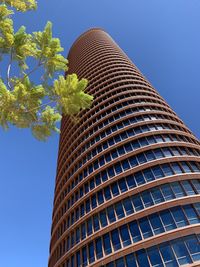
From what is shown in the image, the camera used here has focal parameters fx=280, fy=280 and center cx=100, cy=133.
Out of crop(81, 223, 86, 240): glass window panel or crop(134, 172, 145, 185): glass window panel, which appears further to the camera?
crop(134, 172, 145, 185): glass window panel

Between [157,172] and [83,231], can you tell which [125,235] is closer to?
[83,231]

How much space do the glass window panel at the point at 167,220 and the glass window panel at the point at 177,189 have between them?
2.35 m

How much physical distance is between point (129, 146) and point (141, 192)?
8460 millimetres

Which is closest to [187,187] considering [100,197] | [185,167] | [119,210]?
[185,167]

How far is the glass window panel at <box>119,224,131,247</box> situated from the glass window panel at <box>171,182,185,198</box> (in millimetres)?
5875

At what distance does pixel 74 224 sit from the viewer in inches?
1268

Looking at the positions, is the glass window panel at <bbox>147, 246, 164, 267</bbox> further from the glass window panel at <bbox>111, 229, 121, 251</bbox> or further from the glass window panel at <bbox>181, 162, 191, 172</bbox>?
the glass window panel at <bbox>181, 162, 191, 172</bbox>

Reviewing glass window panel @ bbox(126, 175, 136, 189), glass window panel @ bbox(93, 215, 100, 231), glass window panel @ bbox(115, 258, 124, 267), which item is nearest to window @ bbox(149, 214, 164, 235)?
glass window panel @ bbox(115, 258, 124, 267)

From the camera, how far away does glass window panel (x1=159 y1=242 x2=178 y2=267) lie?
70.6 feet

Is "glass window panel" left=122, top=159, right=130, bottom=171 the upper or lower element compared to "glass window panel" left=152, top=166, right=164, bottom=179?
upper

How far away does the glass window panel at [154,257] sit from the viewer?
21945 mm

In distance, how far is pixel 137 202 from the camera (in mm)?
28141

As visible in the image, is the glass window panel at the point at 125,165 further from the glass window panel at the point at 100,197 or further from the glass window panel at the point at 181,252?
the glass window panel at the point at 181,252

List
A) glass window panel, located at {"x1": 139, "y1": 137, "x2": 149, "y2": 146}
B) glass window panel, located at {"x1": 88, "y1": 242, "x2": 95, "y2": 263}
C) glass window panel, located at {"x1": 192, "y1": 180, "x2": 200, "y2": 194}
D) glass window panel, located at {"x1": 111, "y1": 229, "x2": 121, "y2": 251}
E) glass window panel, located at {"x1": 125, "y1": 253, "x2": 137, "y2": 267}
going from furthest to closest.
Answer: glass window panel, located at {"x1": 139, "y1": 137, "x2": 149, "y2": 146}, glass window panel, located at {"x1": 192, "y1": 180, "x2": 200, "y2": 194}, glass window panel, located at {"x1": 88, "y1": 242, "x2": 95, "y2": 263}, glass window panel, located at {"x1": 111, "y1": 229, "x2": 121, "y2": 251}, glass window panel, located at {"x1": 125, "y1": 253, "x2": 137, "y2": 267}
